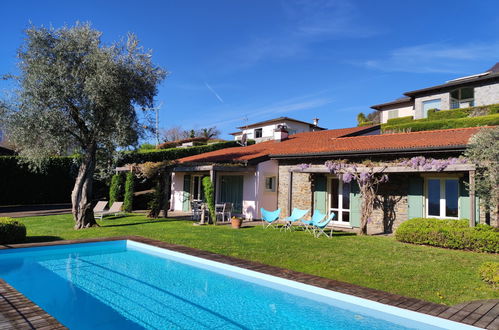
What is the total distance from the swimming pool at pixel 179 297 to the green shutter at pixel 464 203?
7.74 m

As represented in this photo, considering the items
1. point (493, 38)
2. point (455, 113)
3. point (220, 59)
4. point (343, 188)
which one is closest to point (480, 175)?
point (343, 188)

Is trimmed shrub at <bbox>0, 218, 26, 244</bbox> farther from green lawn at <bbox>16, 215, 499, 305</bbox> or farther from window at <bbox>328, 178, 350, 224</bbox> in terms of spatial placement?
window at <bbox>328, 178, 350, 224</bbox>

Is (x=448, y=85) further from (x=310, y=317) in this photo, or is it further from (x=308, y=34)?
(x=310, y=317)

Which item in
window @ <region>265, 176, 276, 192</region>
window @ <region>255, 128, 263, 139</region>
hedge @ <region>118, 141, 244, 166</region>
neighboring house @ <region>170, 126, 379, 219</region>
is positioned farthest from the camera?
window @ <region>255, 128, 263, 139</region>

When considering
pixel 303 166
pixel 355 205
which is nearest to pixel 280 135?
pixel 303 166

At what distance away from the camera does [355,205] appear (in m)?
13.5

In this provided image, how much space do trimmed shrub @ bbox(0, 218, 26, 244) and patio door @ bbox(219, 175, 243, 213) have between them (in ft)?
31.3

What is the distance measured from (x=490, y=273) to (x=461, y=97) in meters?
28.5

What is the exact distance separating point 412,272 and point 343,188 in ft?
23.8

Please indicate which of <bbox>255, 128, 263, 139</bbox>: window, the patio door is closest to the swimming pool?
the patio door

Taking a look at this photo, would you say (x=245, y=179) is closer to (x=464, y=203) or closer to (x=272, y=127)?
(x=464, y=203)

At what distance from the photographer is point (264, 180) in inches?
639

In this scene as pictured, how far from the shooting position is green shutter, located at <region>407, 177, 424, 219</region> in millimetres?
11805

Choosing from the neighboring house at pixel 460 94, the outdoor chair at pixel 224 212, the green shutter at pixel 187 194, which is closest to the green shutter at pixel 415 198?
the outdoor chair at pixel 224 212
